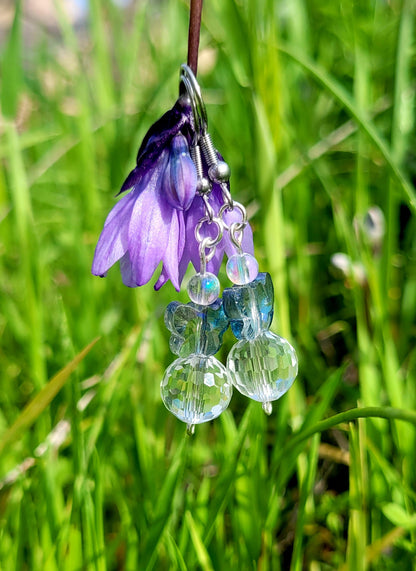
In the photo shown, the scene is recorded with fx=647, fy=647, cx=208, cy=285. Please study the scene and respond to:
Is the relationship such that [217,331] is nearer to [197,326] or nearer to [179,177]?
[197,326]

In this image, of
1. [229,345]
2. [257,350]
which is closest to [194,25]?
[257,350]

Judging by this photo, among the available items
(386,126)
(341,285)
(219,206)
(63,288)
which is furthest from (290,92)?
(219,206)

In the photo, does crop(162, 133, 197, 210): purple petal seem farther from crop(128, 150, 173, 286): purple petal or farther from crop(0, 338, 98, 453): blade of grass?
crop(0, 338, 98, 453): blade of grass

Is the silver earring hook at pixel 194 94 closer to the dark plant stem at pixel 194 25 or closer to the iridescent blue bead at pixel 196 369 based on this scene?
the dark plant stem at pixel 194 25

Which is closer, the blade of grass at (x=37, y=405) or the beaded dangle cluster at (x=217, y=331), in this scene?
the beaded dangle cluster at (x=217, y=331)

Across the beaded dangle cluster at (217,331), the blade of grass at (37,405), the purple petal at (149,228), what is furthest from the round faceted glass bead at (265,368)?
the blade of grass at (37,405)

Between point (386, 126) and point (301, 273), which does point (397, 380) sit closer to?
point (301, 273)

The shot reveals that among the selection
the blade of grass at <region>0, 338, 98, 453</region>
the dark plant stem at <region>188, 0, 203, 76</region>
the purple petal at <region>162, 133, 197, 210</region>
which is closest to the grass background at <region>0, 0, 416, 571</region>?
the blade of grass at <region>0, 338, 98, 453</region>
